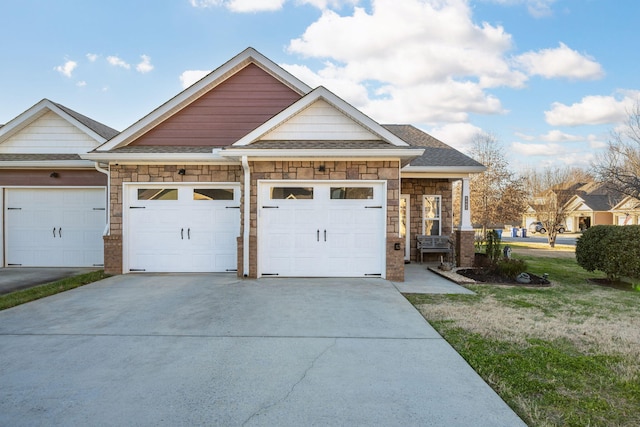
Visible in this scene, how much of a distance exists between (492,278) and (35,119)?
13992mm

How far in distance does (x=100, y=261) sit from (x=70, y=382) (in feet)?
27.4

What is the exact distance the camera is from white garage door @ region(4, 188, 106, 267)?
10.4 metres

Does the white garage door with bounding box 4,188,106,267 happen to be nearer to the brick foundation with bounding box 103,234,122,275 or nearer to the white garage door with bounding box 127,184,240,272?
the brick foundation with bounding box 103,234,122,275

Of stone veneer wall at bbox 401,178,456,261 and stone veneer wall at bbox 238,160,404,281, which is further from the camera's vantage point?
stone veneer wall at bbox 401,178,456,261

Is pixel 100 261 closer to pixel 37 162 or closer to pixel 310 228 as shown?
pixel 37 162

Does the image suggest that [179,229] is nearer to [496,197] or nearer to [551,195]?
A: [496,197]

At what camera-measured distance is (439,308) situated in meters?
5.95

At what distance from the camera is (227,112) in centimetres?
996

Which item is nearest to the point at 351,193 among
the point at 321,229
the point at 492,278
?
the point at 321,229

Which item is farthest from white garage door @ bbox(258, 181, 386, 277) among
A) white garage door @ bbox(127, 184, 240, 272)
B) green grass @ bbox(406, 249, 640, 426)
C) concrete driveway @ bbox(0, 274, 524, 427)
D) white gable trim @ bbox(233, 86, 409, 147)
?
concrete driveway @ bbox(0, 274, 524, 427)

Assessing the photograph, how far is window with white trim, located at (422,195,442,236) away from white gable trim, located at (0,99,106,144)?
1087cm

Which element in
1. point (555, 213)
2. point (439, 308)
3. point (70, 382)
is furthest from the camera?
point (555, 213)

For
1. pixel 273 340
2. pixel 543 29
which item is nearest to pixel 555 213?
pixel 543 29

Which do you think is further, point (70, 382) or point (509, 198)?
point (509, 198)
